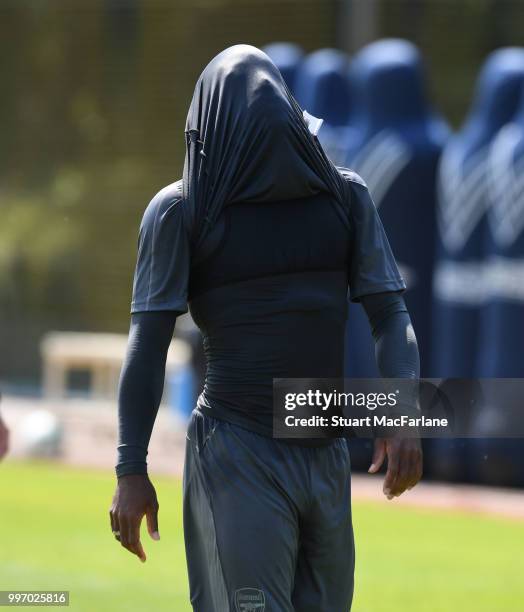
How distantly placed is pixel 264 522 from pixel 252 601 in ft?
0.65

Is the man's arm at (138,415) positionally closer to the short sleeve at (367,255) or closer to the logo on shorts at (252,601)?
the logo on shorts at (252,601)

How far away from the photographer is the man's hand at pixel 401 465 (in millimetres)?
3668

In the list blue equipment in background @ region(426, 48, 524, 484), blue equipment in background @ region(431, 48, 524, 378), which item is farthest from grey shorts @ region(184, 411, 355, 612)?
blue equipment in background @ region(431, 48, 524, 378)

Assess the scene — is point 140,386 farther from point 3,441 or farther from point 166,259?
point 3,441

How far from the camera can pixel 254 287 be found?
3660 mm

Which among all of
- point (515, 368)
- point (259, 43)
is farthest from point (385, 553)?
point (259, 43)

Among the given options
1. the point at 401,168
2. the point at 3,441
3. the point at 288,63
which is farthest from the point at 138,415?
the point at 288,63

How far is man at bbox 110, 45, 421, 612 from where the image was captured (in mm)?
3607

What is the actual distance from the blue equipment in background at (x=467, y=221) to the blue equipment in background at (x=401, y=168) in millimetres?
162

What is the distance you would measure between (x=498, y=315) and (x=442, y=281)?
699 millimetres

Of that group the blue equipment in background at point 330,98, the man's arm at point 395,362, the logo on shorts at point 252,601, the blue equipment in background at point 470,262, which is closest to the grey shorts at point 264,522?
the logo on shorts at point 252,601

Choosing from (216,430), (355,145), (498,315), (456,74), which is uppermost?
(456,74)

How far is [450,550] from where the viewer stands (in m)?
9.56

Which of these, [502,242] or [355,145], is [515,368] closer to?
[502,242]
